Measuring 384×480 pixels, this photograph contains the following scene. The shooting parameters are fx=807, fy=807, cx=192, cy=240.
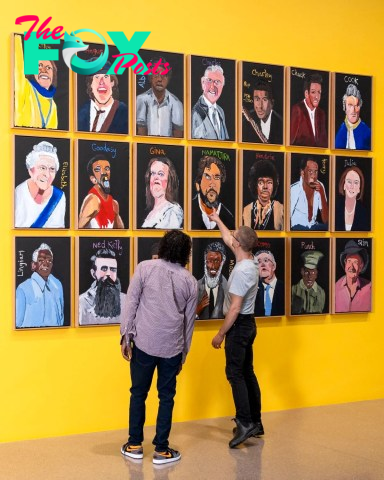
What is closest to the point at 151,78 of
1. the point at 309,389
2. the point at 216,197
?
the point at 216,197

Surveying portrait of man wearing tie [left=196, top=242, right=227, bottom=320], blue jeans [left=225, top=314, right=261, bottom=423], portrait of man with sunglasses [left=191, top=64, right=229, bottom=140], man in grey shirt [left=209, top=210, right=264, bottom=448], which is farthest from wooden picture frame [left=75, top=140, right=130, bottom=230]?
blue jeans [left=225, top=314, right=261, bottom=423]

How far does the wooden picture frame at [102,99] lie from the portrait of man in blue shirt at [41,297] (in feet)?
3.22

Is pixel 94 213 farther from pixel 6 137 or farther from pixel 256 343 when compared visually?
pixel 256 343

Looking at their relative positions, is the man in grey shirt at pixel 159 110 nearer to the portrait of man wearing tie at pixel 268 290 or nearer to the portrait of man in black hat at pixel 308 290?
the portrait of man wearing tie at pixel 268 290

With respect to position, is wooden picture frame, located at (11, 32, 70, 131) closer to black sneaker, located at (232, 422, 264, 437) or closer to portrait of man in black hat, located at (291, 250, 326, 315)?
portrait of man in black hat, located at (291, 250, 326, 315)

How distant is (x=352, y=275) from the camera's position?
711cm

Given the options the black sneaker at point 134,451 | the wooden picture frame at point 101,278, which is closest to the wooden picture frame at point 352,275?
the wooden picture frame at point 101,278

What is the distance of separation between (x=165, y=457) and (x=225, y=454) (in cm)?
45

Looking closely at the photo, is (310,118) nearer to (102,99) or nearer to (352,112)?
(352,112)

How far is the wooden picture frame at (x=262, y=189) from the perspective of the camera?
6621mm

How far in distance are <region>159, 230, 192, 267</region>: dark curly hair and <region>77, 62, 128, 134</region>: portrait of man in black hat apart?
44.3 inches

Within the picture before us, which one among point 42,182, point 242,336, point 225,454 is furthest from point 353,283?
point 42,182

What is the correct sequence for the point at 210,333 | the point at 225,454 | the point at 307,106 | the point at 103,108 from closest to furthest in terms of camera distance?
the point at 225,454
the point at 103,108
the point at 210,333
the point at 307,106

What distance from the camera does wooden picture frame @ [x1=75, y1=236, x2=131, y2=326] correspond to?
602 centimetres
